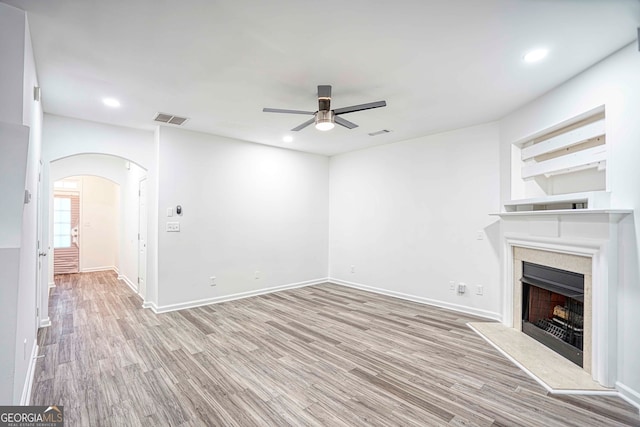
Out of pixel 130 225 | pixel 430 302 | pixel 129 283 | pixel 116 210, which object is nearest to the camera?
pixel 430 302

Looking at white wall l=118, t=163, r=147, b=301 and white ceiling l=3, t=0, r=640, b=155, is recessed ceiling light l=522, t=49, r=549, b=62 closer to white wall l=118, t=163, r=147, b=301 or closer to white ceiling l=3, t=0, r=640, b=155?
white ceiling l=3, t=0, r=640, b=155

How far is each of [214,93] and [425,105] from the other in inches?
102

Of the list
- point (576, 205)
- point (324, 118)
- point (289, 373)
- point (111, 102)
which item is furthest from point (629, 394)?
point (111, 102)

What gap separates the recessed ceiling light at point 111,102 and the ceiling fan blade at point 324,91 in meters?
2.51

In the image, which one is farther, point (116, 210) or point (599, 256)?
point (116, 210)

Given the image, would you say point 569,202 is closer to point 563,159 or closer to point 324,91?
point 563,159

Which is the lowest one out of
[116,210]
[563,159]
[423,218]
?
[423,218]

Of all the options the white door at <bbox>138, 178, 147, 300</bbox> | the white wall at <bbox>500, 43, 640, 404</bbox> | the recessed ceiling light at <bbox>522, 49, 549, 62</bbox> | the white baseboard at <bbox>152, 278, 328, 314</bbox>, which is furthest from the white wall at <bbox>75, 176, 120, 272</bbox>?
the white wall at <bbox>500, 43, 640, 404</bbox>

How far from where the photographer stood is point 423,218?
5.18m

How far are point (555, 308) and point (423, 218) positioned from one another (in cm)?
221

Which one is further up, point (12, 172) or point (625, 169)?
point (625, 169)

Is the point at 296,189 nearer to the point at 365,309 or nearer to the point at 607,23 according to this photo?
the point at 365,309

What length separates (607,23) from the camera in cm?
218

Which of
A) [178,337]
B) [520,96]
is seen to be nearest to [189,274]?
[178,337]
